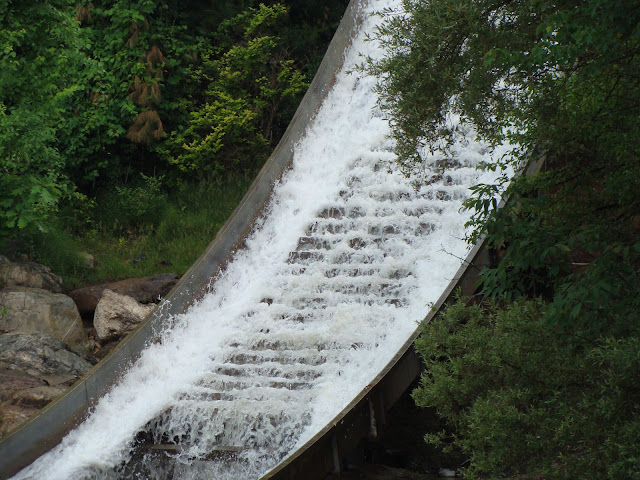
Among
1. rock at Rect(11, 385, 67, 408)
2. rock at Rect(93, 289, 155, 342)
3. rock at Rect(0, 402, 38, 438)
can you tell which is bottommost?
rock at Rect(0, 402, 38, 438)

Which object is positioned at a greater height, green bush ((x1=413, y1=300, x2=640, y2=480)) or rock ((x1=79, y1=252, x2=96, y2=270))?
green bush ((x1=413, y1=300, x2=640, y2=480))

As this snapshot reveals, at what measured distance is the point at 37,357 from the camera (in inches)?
311

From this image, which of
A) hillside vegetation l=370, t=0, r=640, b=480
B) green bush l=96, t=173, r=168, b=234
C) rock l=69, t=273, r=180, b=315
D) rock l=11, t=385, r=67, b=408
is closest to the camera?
hillside vegetation l=370, t=0, r=640, b=480

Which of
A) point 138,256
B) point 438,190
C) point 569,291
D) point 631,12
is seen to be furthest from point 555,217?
point 138,256

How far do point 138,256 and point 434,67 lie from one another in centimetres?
665

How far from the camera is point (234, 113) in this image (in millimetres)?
12375

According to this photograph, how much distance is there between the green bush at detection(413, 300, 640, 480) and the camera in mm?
3684

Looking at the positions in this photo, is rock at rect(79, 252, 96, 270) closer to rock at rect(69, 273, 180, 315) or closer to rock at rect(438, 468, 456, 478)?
rock at rect(69, 273, 180, 315)

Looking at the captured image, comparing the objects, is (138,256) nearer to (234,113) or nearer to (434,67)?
(234,113)

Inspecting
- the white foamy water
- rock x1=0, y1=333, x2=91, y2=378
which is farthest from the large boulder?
the white foamy water

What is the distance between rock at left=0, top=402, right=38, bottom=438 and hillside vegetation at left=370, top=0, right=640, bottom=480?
390 cm

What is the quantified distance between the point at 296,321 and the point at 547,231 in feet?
12.1

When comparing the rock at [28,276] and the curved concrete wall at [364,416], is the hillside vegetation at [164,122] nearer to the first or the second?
the rock at [28,276]

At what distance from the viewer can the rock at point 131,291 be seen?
978 centimetres
